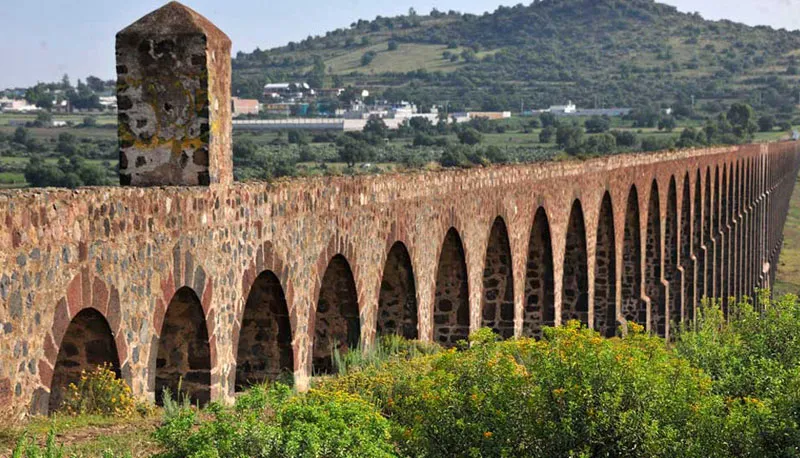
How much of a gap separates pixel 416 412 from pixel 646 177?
71.2 ft

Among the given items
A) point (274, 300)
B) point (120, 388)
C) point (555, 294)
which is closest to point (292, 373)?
point (274, 300)

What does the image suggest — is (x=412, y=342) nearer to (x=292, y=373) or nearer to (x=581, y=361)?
(x=292, y=373)

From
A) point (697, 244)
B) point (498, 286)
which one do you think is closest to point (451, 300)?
point (498, 286)

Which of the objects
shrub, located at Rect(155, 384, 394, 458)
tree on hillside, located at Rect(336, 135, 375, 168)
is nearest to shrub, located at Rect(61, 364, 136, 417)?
shrub, located at Rect(155, 384, 394, 458)

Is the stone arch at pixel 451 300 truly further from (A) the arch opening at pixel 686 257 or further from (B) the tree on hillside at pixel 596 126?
(B) the tree on hillside at pixel 596 126

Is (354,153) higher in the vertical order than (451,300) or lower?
higher

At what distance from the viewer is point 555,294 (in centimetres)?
2278

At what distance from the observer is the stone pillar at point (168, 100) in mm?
12016

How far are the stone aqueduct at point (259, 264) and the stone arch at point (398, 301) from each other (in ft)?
0.07

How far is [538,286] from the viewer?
74.7ft

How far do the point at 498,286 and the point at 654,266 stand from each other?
44.1ft

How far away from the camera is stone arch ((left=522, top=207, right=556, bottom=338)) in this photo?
22531 millimetres

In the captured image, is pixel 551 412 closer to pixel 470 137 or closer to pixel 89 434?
pixel 89 434

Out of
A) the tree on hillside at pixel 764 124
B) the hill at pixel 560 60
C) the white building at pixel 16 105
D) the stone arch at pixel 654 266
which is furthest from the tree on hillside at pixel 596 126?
the stone arch at pixel 654 266
